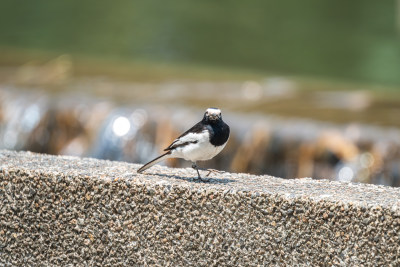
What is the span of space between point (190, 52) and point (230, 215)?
1612 cm

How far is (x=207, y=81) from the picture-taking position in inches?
555

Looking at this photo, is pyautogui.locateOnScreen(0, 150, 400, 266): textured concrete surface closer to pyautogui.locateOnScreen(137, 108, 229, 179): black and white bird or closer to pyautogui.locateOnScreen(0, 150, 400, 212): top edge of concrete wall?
pyautogui.locateOnScreen(0, 150, 400, 212): top edge of concrete wall

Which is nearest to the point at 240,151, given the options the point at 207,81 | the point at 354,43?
the point at 207,81

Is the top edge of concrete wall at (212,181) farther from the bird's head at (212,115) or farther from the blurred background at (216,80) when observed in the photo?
the blurred background at (216,80)

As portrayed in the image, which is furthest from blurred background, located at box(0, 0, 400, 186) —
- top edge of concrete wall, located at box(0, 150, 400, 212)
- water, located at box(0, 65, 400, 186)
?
top edge of concrete wall, located at box(0, 150, 400, 212)

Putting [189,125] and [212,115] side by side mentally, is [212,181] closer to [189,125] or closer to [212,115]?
[212,115]

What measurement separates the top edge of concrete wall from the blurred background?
5138mm

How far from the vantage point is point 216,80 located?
1433 cm

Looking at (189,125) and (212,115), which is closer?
(212,115)

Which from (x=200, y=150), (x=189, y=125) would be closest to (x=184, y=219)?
(x=200, y=150)

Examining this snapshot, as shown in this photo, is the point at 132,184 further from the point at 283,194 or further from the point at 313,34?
the point at 313,34

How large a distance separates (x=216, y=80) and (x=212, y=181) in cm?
1080

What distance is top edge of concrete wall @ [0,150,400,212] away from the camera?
3.26 metres

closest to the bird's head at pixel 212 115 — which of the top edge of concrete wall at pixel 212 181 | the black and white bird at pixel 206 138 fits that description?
the black and white bird at pixel 206 138
